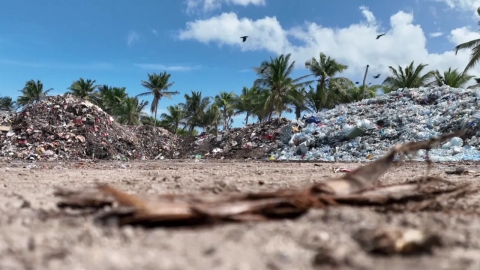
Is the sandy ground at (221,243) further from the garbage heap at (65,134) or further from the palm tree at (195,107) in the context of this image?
the palm tree at (195,107)

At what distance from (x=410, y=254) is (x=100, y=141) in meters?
13.1

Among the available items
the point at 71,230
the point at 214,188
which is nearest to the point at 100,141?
the point at 214,188

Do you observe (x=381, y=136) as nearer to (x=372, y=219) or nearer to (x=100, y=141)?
(x=100, y=141)

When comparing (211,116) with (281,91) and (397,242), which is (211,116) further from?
(397,242)

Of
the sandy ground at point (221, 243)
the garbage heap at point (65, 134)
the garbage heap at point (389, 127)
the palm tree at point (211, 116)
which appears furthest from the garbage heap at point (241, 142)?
the palm tree at point (211, 116)

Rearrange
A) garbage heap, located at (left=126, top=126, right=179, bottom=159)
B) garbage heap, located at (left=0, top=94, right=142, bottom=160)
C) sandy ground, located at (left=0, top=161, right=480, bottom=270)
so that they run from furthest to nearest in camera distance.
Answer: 1. garbage heap, located at (left=126, top=126, right=179, bottom=159)
2. garbage heap, located at (left=0, top=94, right=142, bottom=160)
3. sandy ground, located at (left=0, top=161, right=480, bottom=270)

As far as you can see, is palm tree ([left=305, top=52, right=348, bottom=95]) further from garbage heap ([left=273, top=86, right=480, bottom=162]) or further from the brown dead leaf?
the brown dead leaf

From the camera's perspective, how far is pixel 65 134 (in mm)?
12766

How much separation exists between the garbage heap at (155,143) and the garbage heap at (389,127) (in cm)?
537

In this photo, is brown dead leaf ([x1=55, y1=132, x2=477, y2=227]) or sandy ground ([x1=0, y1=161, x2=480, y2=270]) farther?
brown dead leaf ([x1=55, y1=132, x2=477, y2=227])

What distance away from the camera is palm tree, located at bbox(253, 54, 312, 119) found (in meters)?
24.5

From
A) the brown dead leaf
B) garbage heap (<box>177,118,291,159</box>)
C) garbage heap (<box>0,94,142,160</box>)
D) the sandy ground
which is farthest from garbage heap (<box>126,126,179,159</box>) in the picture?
the sandy ground

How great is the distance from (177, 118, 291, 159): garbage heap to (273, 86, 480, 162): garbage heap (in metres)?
0.59

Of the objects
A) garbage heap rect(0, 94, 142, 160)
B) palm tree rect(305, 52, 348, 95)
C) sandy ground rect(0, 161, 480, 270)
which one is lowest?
sandy ground rect(0, 161, 480, 270)
